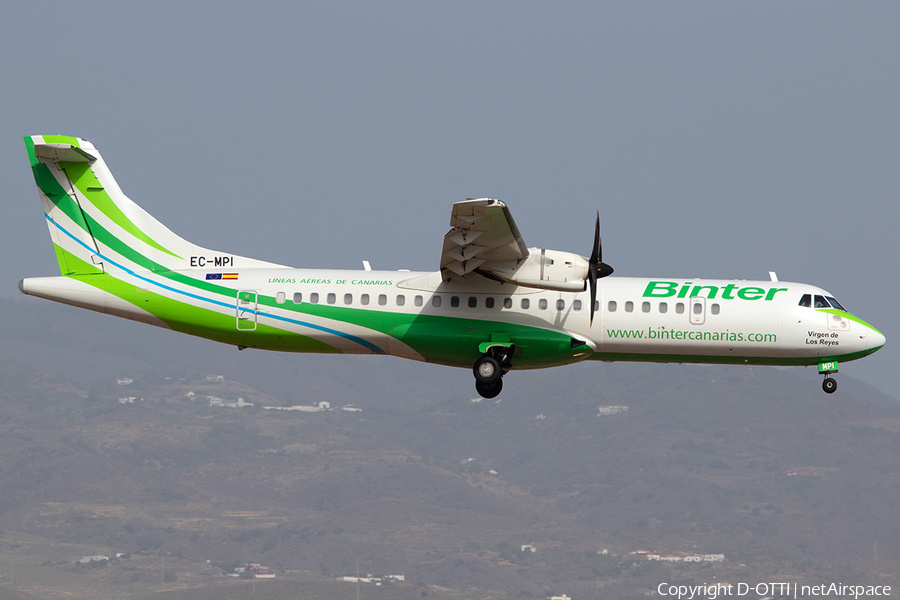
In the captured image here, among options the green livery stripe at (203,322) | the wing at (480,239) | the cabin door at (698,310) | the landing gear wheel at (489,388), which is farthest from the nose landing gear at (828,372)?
the green livery stripe at (203,322)

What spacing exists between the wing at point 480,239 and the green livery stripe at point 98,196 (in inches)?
396

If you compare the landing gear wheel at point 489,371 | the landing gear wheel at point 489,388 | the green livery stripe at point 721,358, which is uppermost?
the green livery stripe at point 721,358

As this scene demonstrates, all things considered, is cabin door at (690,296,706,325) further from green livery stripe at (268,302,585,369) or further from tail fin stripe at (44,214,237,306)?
tail fin stripe at (44,214,237,306)

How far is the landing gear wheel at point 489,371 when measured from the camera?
111 feet

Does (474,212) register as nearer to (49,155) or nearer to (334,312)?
(334,312)

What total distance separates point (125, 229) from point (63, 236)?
198 cm

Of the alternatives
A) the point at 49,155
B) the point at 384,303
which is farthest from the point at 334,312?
the point at 49,155

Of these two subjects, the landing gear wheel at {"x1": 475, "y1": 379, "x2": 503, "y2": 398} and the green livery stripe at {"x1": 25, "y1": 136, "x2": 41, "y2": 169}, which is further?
the green livery stripe at {"x1": 25, "y1": 136, "x2": 41, "y2": 169}

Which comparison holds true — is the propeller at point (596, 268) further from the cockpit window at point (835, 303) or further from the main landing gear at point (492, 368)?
the cockpit window at point (835, 303)

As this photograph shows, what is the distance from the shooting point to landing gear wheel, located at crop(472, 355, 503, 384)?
1328 inches

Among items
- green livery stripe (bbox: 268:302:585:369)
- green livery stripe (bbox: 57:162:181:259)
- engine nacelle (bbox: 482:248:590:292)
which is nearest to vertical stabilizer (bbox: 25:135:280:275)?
green livery stripe (bbox: 57:162:181:259)

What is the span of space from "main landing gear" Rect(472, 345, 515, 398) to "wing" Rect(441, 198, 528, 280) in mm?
2569

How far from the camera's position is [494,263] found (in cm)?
3272

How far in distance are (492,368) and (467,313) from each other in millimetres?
1917
